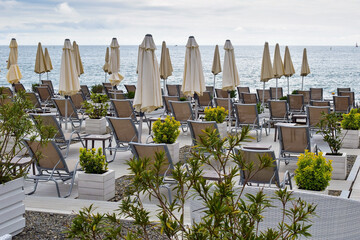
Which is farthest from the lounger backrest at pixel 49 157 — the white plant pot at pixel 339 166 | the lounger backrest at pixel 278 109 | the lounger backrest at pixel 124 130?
the lounger backrest at pixel 278 109

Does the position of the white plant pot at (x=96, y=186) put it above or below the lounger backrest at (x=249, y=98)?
below

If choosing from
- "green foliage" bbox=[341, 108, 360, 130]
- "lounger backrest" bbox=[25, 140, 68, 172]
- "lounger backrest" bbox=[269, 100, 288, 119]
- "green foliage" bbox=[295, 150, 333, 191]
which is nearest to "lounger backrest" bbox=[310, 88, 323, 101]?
"lounger backrest" bbox=[269, 100, 288, 119]

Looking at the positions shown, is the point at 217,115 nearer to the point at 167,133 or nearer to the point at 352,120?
the point at 167,133

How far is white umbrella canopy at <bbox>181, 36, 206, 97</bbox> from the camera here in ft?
33.8

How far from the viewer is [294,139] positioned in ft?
23.7

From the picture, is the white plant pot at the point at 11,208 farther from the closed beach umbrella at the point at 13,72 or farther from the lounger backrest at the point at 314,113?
the closed beach umbrella at the point at 13,72

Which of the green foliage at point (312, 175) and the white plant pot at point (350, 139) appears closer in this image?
the green foliage at point (312, 175)

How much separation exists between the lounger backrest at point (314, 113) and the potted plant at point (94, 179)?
4.63 metres

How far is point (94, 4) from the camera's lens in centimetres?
7862

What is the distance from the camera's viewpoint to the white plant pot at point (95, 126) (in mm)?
10211

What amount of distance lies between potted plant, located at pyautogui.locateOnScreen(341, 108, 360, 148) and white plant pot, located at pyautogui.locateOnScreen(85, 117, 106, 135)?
4484 millimetres

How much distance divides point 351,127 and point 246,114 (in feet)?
6.20

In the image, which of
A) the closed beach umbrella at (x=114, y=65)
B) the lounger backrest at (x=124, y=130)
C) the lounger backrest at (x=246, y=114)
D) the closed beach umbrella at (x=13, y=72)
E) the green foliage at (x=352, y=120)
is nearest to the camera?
the lounger backrest at (x=124, y=130)

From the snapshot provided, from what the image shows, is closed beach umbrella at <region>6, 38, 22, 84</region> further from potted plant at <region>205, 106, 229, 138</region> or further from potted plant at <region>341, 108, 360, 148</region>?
potted plant at <region>341, 108, 360, 148</region>
